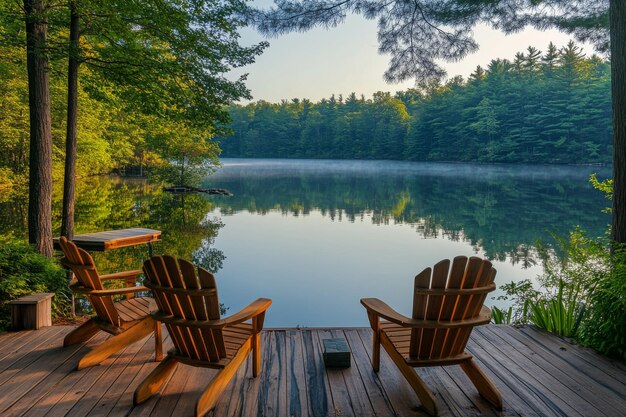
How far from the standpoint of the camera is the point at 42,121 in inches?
211

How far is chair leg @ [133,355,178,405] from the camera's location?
2.31 metres

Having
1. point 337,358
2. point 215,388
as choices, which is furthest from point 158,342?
point 337,358

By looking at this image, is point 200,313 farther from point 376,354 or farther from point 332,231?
point 332,231

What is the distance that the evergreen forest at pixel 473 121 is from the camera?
41.7m

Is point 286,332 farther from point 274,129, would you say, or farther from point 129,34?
point 274,129

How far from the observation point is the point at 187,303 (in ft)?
7.18

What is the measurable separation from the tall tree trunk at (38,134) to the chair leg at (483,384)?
5.23 metres

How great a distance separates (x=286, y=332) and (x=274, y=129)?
6499 centimetres

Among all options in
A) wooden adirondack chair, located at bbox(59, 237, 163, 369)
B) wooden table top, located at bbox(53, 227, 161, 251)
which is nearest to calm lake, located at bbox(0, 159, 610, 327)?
wooden table top, located at bbox(53, 227, 161, 251)

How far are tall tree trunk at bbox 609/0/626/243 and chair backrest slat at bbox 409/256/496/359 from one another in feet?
7.36

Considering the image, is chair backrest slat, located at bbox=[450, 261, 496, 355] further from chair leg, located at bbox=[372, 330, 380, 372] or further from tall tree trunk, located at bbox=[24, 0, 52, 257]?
tall tree trunk, located at bbox=[24, 0, 52, 257]

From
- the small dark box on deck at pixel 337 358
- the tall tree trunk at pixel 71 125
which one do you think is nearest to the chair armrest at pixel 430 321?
the small dark box on deck at pixel 337 358

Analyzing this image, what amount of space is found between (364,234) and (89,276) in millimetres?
12164

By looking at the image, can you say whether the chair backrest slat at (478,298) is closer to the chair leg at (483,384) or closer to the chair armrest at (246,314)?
the chair leg at (483,384)
